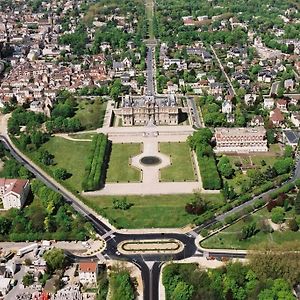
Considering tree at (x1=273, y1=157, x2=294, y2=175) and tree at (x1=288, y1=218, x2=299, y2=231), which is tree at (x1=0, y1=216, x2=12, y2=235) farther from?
tree at (x1=273, y1=157, x2=294, y2=175)

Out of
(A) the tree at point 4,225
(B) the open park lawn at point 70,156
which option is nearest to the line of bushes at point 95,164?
(B) the open park lawn at point 70,156

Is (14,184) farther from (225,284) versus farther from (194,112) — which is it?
(194,112)

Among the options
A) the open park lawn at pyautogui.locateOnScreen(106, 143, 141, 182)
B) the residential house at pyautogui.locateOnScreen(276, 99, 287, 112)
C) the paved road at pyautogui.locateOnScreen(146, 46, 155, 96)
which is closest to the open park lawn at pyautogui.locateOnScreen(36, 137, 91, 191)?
the open park lawn at pyautogui.locateOnScreen(106, 143, 141, 182)

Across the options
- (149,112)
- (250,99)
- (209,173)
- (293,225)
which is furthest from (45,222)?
(250,99)

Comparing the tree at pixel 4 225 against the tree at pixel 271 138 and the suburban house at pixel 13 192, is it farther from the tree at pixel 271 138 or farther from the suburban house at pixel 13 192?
the tree at pixel 271 138

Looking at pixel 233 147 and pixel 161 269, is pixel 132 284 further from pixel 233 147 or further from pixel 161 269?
pixel 233 147

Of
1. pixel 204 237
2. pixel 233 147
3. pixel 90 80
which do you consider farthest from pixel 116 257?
pixel 90 80
